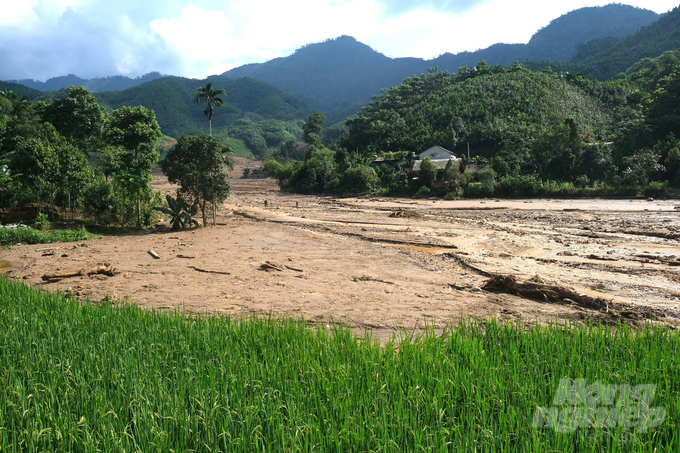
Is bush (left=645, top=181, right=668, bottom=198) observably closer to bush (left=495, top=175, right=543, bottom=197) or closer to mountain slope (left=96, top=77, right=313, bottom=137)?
A: bush (left=495, top=175, right=543, bottom=197)

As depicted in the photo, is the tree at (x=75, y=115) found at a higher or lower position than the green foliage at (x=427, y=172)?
higher

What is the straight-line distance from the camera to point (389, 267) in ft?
43.5

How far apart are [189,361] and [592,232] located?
19.5 meters

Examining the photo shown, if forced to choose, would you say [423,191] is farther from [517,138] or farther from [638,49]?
[638,49]

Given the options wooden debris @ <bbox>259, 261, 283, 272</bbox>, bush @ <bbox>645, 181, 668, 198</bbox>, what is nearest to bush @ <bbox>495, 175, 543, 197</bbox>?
bush @ <bbox>645, 181, 668, 198</bbox>

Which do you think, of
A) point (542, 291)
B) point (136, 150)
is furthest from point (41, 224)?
point (542, 291)

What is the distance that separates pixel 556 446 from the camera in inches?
118

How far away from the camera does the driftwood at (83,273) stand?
456 inches

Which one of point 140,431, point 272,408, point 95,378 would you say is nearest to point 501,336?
point 272,408

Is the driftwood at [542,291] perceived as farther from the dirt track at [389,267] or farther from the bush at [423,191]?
the bush at [423,191]

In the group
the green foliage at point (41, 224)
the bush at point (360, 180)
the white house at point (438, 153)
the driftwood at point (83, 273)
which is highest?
the white house at point (438, 153)

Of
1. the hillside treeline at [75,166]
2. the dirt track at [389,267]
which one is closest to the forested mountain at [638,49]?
the dirt track at [389,267]

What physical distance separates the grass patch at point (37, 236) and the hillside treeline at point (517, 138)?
29252 mm

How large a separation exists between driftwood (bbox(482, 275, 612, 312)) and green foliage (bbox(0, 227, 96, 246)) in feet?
56.8
